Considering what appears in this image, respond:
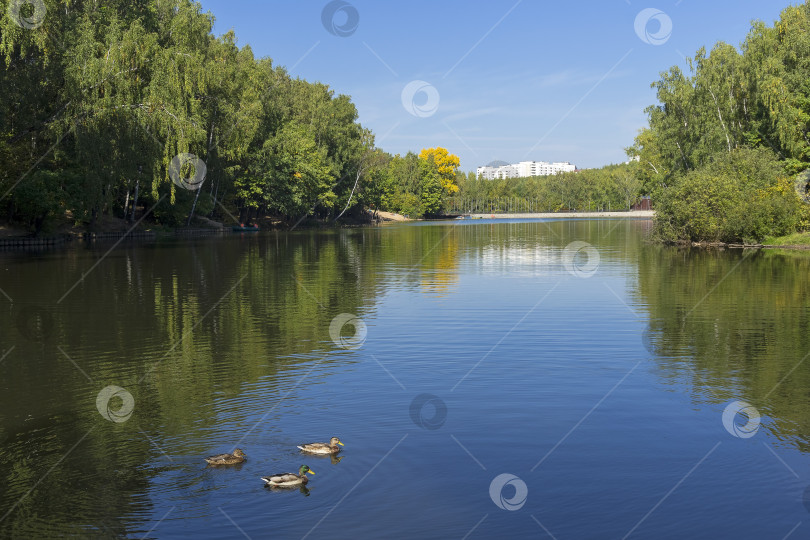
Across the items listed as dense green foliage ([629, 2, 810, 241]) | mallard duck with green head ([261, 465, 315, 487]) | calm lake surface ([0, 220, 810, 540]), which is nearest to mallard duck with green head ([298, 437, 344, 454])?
calm lake surface ([0, 220, 810, 540])

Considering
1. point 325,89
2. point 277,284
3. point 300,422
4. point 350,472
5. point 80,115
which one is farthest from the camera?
point 325,89

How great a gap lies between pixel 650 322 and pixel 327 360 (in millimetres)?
10868

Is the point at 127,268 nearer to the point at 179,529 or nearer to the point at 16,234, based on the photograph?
the point at 16,234

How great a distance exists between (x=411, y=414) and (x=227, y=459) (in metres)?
3.79

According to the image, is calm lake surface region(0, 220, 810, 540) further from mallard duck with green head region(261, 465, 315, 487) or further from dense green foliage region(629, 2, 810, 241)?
dense green foliage region(629, 2, 810, 241)

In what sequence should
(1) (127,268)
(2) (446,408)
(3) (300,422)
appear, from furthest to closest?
(1) (127,268)
(2) (446,408)
(3) (300,422)

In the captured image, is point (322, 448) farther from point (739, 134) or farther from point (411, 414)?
point (739, 134)

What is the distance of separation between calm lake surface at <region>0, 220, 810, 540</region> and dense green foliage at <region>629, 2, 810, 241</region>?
99.7ft

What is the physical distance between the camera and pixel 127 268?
4228 cm

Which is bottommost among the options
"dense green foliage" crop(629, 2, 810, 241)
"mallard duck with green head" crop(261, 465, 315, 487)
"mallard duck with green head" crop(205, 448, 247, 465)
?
"mallard duck with green head" crop(261, 465, 315, 487)

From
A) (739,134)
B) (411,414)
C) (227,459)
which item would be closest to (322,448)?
(227,459)

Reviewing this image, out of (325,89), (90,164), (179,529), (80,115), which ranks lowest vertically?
(179,529)

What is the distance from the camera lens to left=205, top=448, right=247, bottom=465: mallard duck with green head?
36.5 feet

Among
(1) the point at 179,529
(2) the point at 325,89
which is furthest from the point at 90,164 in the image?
(2) the point at 325,89
